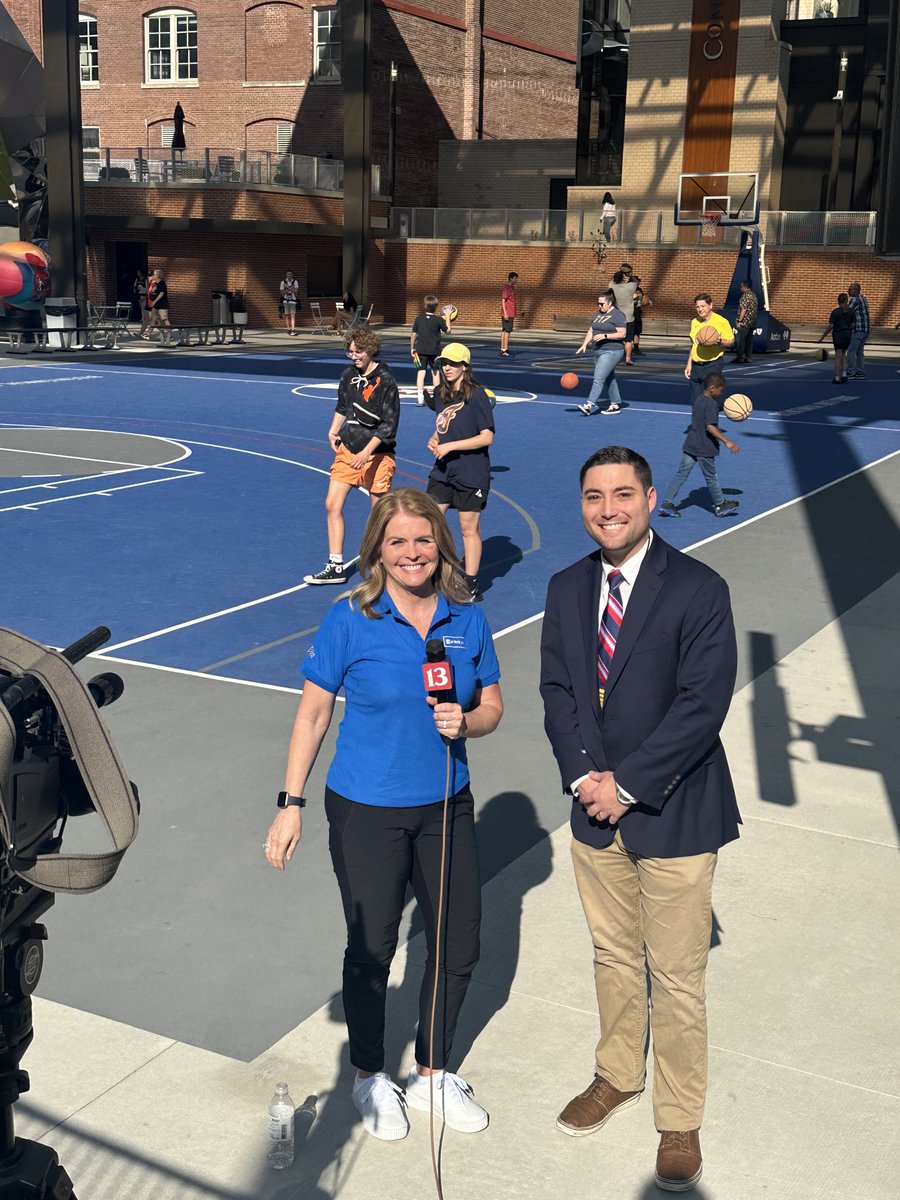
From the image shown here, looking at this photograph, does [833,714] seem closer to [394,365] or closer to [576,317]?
[394,365]

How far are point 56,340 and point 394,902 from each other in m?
35.9

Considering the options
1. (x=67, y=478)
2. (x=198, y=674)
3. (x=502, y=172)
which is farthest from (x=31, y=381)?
(x=502, y=172)

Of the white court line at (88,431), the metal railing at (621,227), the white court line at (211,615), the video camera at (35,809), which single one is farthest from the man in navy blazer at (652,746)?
the metal railing at (621,227)

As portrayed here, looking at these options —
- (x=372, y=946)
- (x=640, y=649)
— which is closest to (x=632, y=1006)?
(x=372, y=946)

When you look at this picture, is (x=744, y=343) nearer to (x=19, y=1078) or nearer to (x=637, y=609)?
(x=637, y=609)

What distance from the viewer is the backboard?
47219 mm

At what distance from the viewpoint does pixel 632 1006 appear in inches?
184

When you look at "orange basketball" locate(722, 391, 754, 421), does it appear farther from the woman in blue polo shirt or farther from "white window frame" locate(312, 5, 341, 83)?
"white window frame" locate(312, 5, 341, 83)

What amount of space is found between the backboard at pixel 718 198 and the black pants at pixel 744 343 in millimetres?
10618

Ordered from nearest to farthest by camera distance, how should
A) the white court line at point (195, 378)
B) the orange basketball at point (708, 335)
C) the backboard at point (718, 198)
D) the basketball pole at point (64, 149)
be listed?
the orange basketball at point (708, 335), the white court line at point (195, 378), the basketball pole at point (64, 149), the backboard at point (718, 198)

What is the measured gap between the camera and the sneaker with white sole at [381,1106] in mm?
4484

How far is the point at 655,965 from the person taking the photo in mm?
4512

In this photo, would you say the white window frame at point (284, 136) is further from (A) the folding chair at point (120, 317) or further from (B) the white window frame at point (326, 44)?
(A) the folding chair at point (120, 317)

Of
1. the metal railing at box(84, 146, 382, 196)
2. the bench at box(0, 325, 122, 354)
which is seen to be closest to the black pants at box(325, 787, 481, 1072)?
the bench at box(0, 325, 122, 354)
